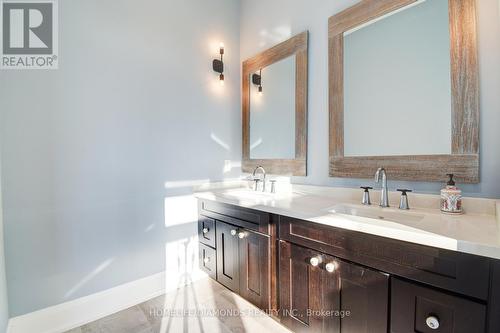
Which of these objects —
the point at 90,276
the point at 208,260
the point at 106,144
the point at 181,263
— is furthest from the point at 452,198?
the point at 90,276

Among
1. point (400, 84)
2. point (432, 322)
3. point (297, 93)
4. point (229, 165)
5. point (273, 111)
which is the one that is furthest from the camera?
point (229, 165)

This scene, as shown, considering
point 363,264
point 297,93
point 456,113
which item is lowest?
point 363,264

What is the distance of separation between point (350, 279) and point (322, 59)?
1478mm

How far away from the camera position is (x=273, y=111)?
2.09 m

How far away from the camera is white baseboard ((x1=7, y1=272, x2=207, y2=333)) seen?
1390mm

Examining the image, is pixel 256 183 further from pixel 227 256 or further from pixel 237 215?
pixel 227 256

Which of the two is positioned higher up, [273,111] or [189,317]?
[273,111]

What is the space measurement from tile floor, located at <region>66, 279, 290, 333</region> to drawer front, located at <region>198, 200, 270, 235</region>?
2.15 ft

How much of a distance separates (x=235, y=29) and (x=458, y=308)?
2.62m

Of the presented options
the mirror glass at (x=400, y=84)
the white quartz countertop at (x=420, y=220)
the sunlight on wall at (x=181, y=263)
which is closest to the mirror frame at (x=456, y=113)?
the mirror glass at (x=400, y=84)

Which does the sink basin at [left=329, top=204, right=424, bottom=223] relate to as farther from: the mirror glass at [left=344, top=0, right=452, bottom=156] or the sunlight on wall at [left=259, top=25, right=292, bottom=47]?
the sunlight on wall at [left=259, top=25, right=292, bottom=47]

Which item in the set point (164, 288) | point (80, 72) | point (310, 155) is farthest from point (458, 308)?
point (80, 72)

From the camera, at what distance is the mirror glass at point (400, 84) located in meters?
1.20

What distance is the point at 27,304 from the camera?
1.38 m
